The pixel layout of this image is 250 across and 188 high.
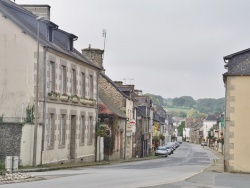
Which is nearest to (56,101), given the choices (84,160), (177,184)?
(84,160)

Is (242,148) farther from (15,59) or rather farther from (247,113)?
(15,59)

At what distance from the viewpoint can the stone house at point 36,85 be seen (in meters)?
28.9

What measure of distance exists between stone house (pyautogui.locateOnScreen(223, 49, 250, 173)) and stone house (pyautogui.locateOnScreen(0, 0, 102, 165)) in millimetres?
10540

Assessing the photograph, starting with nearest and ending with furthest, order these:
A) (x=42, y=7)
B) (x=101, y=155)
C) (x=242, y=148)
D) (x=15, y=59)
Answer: (x=242, y=148)
(x=15, y=59)
(x=42, y=7)
(x=101, y=155)

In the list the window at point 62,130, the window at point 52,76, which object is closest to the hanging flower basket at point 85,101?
the window at point 62,130

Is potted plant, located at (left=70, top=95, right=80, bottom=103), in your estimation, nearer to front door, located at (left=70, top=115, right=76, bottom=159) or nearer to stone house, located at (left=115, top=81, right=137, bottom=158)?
front door, located at (left=70, top=115, right=76, bottom=159)

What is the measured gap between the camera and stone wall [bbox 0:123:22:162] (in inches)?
1077

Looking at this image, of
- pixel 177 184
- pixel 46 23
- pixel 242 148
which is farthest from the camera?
pixel 46 23

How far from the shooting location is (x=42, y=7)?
3825 cm

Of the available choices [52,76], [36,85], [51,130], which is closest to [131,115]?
[51,130]

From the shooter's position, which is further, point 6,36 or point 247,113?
point 6,36

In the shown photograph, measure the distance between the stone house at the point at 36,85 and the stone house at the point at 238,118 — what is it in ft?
34.6

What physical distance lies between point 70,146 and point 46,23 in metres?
8.70

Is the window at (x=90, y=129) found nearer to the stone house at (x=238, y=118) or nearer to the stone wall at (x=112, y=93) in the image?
the stone wall at (x=112, y=93)
